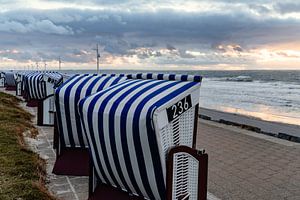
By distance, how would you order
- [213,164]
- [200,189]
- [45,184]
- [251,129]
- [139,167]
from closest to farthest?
[139,167]
[200,189]
[45,184]
[213,164]
[251,129]

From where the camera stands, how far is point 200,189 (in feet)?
10.9

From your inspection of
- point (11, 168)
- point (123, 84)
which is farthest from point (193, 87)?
point (11, 168)

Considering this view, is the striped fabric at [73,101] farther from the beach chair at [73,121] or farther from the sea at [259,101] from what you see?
the sea at [259,101]

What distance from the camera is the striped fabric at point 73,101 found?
4637 mm

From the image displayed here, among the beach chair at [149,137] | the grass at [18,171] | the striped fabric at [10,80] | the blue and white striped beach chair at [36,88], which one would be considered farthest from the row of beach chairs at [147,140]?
the striped fabric at [10,80]

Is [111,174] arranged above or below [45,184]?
above

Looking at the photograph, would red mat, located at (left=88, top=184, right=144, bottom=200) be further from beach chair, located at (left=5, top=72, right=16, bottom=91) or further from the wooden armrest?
beach chair, located at (left=5, top=72, right=16, bottom=91)

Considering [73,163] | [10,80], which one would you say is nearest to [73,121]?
[73,163]

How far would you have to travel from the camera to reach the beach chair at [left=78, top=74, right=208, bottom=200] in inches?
114

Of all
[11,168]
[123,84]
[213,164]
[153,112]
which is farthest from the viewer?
[213,164]

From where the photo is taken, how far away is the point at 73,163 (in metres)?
5.23

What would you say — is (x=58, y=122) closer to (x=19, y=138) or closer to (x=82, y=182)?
(x=82, y=182)

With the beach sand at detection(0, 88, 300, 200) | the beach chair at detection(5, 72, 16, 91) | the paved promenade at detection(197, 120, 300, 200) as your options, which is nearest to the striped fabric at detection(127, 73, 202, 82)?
the beach sand at detection(0, 88, 300, 200)

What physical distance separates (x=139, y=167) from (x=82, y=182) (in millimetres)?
2075
